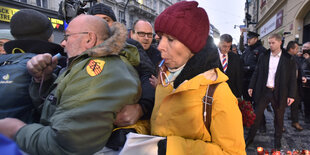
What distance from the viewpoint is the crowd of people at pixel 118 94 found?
1.02 meters

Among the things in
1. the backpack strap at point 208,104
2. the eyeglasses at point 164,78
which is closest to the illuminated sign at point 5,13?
the eyeglasses at point 164,78

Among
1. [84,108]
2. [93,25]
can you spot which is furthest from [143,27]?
[84,108]

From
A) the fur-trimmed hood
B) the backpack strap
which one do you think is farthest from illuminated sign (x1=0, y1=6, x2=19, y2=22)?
the backpack strap

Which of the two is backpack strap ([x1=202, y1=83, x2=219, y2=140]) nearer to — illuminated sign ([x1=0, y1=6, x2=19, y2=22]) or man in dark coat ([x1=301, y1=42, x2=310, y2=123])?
man in dark coat ([x1=301, y1=42, x2=310, y2=123])

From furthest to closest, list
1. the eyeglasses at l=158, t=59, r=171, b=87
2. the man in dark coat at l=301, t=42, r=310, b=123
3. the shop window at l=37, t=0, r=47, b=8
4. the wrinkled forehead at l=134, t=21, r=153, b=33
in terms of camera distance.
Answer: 1. the shop window at l=37, t=0, r=47, b=8
2. the man in dark coat at l=301, t=42, r=310, b=123
3. the wrinkled forehead at l=134, t=21, r=153, b=33
4. the eyeglasses at l=158, t=59, r=171, b=87

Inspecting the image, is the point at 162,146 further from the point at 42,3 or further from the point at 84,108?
the point at 42,3

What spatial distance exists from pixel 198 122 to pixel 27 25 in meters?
1.59

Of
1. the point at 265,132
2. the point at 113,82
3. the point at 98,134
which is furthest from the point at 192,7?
the point at 265,132

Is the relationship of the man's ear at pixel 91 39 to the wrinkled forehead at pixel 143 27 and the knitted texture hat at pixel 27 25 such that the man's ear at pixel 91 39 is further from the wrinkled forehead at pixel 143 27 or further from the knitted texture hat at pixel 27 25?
the wrinkled forehead at pixel 143 27

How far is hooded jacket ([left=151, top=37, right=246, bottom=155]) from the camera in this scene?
3.86ft

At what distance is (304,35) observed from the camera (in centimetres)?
1092

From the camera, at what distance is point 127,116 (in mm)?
1229

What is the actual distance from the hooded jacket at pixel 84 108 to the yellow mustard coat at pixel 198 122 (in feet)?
0.99

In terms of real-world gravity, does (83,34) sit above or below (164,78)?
above
